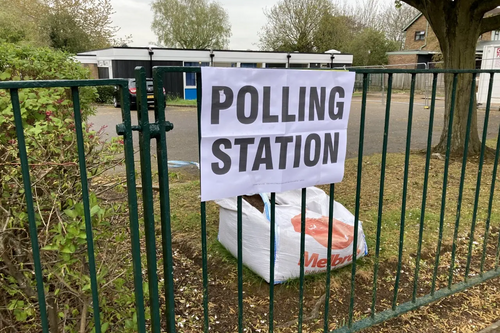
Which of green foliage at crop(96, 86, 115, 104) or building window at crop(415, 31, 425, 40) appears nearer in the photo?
green foliage at crop(96, 86, 115, 104)

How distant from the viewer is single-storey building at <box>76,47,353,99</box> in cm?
2073

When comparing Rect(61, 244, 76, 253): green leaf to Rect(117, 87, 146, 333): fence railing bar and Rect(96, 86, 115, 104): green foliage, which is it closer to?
Rect(117, 87, 146, 333): fence railing bar

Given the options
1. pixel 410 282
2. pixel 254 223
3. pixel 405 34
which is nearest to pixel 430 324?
pixel 410 282

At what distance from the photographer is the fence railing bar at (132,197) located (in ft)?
4.64

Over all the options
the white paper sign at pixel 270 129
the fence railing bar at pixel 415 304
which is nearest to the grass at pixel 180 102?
the fence railing bar at pixel 415 304

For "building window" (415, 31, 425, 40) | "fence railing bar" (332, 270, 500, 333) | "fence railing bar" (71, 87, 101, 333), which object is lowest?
"fence railing bar" (332, 270, 500, 333)

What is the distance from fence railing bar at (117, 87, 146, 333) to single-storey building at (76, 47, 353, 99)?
18.6 meters

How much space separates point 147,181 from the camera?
152 centimetres

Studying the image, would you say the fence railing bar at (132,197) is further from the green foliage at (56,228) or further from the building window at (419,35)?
the building window at (419,35)

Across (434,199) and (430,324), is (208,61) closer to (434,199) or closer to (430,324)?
(434,199)

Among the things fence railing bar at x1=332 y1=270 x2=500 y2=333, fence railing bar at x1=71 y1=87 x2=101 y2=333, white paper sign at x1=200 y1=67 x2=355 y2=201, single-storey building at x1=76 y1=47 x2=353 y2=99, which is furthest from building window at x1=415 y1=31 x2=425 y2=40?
fence railing bar at x1=71 y1=87 x2=101 y2=333

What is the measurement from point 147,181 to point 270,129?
529mm

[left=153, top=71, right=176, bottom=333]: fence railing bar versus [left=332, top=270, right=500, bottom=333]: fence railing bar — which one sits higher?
[left=153, top=71, right=176, bottom=333]: fence railing bar

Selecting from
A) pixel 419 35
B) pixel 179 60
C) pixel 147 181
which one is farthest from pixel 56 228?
pixel 419 35
